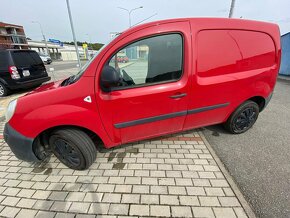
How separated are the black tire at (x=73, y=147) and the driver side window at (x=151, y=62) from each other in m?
0.93

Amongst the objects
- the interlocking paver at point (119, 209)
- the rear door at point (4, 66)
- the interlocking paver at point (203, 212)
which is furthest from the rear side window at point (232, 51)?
the rear door at point (4, 66)

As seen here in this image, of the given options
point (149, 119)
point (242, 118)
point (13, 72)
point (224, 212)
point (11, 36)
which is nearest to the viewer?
point (224, 212)

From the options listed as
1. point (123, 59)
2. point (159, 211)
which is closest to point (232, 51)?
point (123, 59)

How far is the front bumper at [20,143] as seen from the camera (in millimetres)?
2277

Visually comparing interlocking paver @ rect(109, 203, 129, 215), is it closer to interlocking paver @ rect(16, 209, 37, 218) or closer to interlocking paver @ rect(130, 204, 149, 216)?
interlocking paver @ rect(130, 204, 149, 216)

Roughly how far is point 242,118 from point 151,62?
7.07 ft

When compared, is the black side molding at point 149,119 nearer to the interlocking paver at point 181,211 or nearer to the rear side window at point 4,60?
the interlocking paver at point 181,211

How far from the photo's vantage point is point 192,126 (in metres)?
2.86

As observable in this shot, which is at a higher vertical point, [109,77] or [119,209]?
[109,77]

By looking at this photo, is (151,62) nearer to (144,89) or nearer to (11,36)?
(144,89)

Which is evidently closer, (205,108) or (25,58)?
(205,108)

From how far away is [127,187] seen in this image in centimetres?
225

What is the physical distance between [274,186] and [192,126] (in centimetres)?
130

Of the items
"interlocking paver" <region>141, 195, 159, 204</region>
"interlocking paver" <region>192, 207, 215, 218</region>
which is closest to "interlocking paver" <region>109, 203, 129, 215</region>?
"interlocking paver" <region>141, 195, 159, 204</region>
